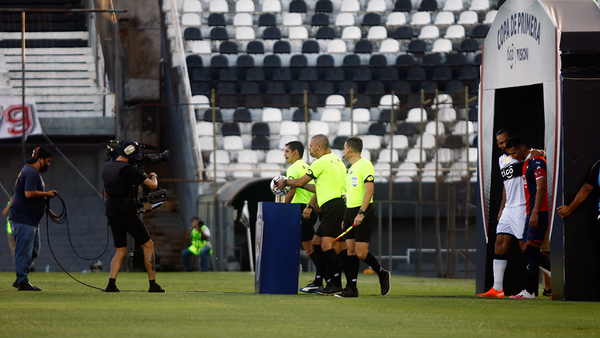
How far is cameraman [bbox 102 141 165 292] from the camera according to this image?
9.11m

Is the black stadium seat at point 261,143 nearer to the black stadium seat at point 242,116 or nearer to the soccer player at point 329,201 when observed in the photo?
the black stadium seat at point 242,116

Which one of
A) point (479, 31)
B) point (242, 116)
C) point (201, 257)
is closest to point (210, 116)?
point (242, 116)

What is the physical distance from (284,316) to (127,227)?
334cm

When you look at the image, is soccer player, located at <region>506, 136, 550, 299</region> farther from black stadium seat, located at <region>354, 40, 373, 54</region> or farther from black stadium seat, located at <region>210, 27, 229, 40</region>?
black stadium seat, located at <region>210, 27, 229, 40</region>

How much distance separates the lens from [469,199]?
1661cm

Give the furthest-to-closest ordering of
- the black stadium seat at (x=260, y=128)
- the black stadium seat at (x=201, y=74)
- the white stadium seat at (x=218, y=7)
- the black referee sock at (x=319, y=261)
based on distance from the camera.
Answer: the white stadium seat at (x=218, y=7) < the black stadium seat at (x=201, y=74) < the black stadium seat at (x=260, y=128) < the black referee sock at (x=319, y=261)

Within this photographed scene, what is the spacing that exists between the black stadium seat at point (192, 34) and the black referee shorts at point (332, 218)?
622 inches

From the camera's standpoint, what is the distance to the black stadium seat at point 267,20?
24719mm

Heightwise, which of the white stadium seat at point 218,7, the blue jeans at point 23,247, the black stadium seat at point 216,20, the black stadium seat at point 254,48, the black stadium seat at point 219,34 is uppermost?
the white stadium seat at point 218,7

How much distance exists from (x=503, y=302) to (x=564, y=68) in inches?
91.8

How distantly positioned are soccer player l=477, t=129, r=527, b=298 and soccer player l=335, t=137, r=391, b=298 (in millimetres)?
1330

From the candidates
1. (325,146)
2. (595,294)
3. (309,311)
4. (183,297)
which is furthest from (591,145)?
(183,297)

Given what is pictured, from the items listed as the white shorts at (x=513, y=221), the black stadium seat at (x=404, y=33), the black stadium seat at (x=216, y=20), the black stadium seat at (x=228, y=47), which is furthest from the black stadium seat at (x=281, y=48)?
the white shorts at (x=513, y=221)

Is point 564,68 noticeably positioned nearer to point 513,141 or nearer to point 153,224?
point 513,141
